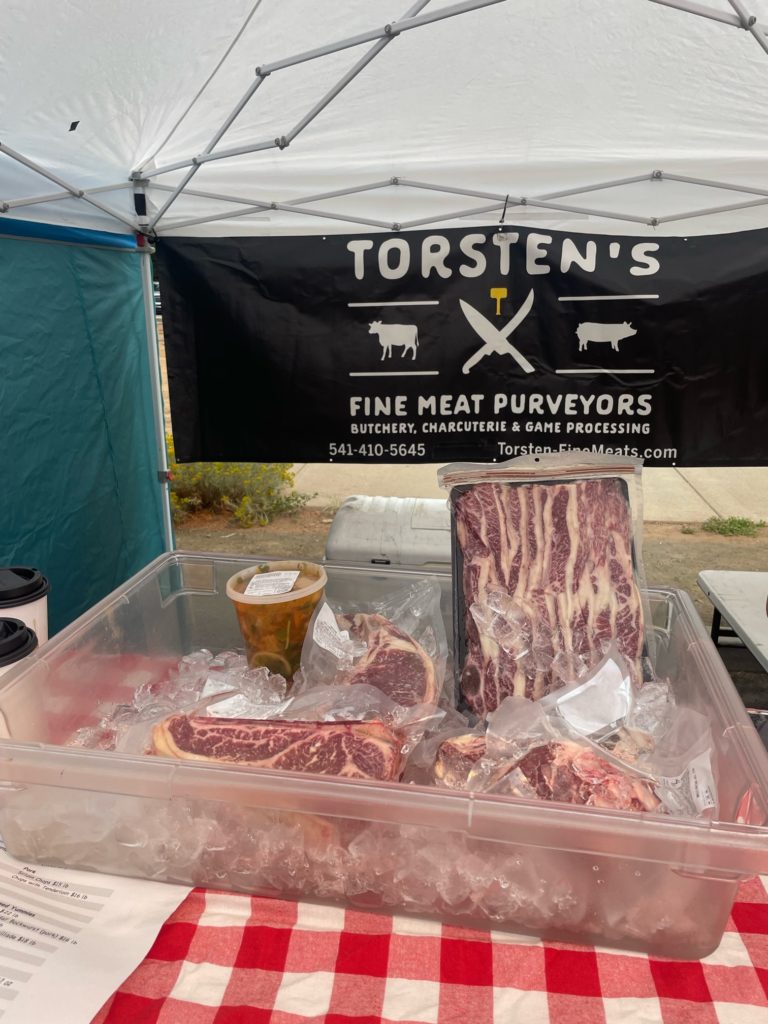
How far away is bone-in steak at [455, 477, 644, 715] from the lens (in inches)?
58.6

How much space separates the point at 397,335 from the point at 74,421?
1637mm

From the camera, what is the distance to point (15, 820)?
113 centimetres

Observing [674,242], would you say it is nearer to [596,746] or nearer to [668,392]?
[668,392]

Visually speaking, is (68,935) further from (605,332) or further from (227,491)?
(227,491)

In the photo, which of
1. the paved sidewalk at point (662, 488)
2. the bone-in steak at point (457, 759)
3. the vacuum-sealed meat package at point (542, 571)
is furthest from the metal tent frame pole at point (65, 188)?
the paved sidewalk at point (662, 488)

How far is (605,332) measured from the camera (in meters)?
3.32

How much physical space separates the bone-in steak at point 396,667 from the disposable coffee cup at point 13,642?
66cm

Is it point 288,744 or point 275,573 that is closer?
point 288,744

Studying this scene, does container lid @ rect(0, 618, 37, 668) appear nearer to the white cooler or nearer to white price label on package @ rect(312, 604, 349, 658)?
white price label on package @ rect(312, 604, 349, 658)

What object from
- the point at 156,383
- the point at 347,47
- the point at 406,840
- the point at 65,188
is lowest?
the point at 406,840

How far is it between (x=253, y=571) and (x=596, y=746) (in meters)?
0.93

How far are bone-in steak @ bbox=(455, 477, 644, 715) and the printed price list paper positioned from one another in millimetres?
753

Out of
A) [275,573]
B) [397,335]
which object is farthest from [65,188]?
[275,573]

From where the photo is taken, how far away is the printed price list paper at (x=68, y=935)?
90 cm
